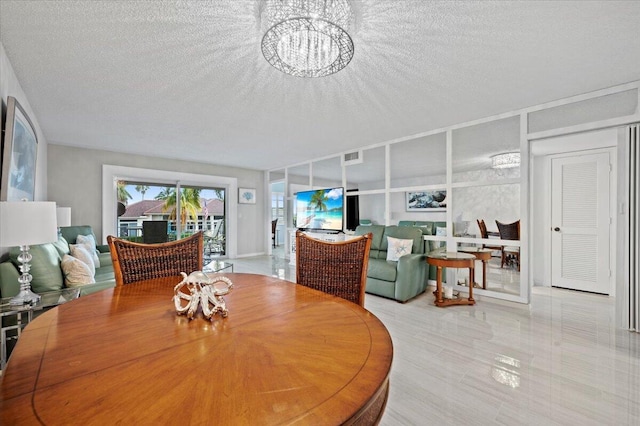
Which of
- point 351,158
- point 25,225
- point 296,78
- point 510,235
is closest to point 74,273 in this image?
point 25,225

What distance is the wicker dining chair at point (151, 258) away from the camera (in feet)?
5.24

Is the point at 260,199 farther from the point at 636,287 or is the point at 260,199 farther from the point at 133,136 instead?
the point at 636,287

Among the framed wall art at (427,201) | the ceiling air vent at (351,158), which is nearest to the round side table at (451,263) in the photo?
the framed wall art at (427,201)

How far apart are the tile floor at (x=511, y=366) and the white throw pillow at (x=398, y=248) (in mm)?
810

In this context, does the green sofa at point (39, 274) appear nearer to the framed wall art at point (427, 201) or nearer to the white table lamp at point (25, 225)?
the white table lamp at point (25, 225)

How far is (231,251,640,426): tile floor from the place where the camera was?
1549mm

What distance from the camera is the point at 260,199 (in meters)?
7.48

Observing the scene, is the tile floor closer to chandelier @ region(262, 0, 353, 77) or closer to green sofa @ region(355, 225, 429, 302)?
green sofa @ region(355, 225, 429, 302)

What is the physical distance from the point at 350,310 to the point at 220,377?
0.59 meters

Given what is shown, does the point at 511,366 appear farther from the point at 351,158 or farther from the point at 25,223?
the point at 351,158

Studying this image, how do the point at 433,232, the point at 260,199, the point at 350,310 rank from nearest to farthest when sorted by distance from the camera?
the point at 350,310 → the point at 433,232 → the point at 260,199

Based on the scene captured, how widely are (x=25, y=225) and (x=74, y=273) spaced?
100 centimetres

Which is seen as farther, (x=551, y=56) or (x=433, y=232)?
(x=433, y=232)

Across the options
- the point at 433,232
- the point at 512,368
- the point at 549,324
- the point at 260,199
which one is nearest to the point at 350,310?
the point at 512,368
